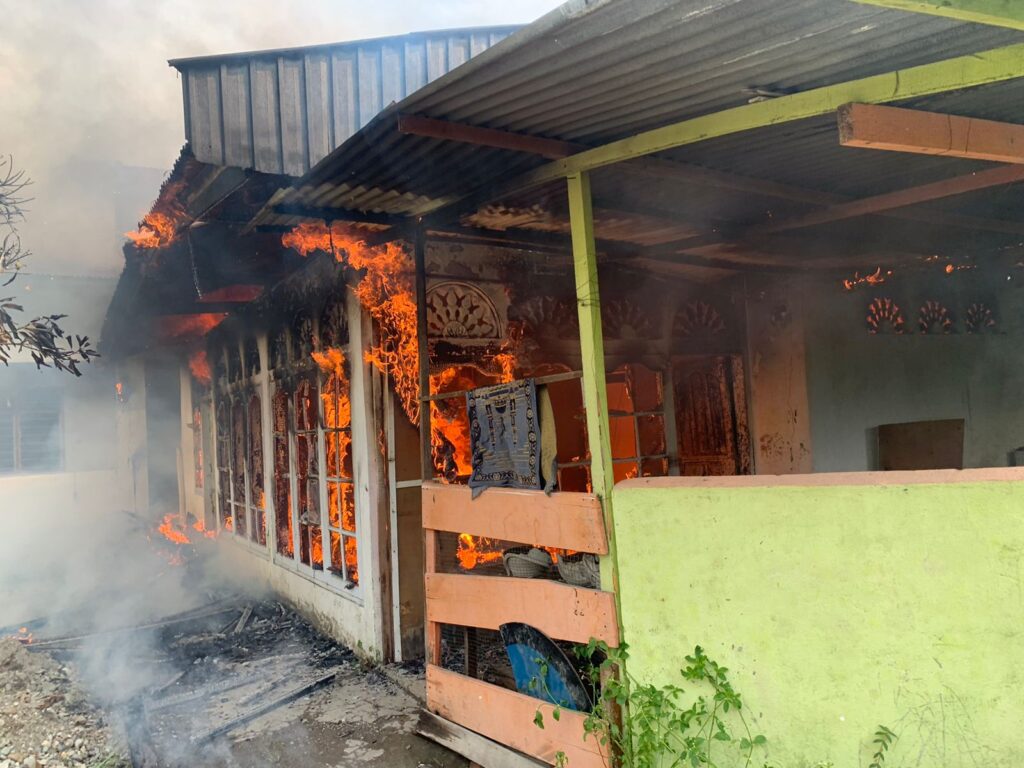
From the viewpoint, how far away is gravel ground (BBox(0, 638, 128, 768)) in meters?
4.75

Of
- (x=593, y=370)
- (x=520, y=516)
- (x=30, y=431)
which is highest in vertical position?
(x=30, y=431)

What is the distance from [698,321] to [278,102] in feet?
15.9

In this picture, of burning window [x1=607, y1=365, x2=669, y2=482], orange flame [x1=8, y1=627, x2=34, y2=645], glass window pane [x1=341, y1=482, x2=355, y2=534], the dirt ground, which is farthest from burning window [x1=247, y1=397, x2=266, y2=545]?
burning window [x1=607, y1=365, x2=669, y2=482]

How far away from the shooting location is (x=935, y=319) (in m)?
8.55

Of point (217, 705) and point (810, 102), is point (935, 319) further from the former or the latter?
point (217, 705)

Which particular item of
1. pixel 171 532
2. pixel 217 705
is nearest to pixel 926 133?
pixel 217 705

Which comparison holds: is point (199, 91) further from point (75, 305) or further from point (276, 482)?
point (75, 305)

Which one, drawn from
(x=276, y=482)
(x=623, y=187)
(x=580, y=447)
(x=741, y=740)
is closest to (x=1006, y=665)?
(x=741, y=740)

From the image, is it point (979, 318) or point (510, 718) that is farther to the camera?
point (979, 318)

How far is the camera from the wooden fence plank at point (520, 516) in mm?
3775

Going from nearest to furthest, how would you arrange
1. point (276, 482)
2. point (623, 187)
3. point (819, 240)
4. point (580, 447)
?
point (623, 187), point (819, 240), point (580, 447), point (276, 482)

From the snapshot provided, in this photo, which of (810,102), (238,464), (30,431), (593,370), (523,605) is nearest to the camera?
(810,102)

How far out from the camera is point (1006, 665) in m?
2.51

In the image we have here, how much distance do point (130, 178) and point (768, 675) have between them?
2049cm
